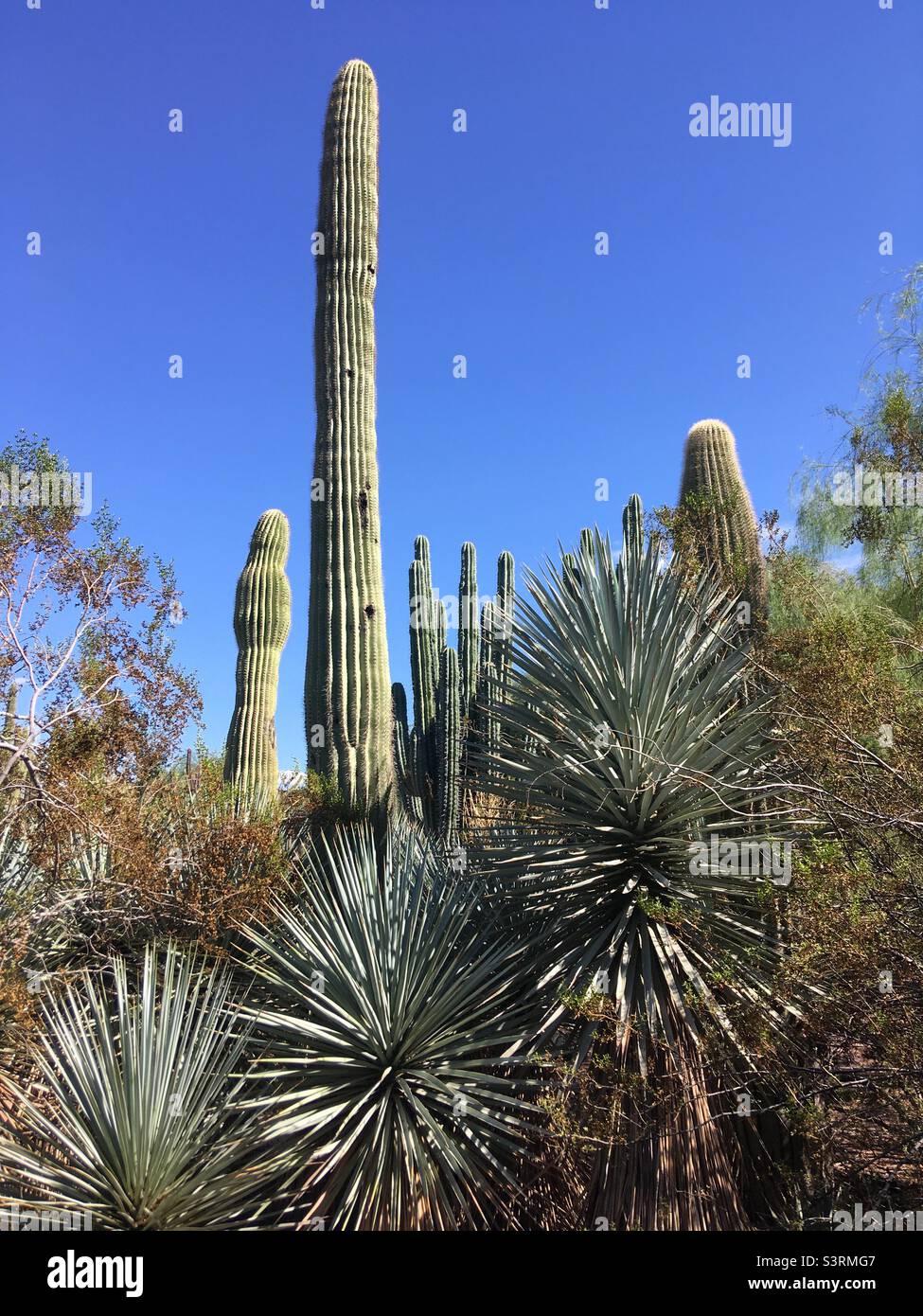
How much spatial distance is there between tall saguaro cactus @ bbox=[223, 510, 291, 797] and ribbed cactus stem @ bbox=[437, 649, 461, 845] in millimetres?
1877

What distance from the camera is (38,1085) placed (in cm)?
447

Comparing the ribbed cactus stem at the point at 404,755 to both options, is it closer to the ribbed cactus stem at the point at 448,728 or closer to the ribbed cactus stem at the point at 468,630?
the ribbed cactus stem at the point at 448,728

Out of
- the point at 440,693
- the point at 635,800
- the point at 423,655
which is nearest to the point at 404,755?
the point at 423,655

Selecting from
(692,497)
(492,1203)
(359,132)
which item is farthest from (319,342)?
(492,1203)

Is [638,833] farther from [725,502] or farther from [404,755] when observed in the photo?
[404,755]

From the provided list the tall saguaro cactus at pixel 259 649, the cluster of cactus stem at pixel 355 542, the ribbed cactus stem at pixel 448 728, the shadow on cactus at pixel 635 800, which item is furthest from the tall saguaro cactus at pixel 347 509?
the shadow on cactus at pixel 635 800

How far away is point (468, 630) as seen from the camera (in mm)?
11781

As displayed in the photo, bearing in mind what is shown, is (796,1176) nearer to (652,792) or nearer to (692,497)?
(652,792)

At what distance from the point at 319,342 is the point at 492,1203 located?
7738 millimetres

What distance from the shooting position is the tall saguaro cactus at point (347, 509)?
8641 mm

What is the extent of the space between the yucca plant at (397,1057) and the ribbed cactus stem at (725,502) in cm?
351

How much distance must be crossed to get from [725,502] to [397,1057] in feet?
18.9

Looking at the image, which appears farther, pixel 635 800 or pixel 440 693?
pixel 440 693

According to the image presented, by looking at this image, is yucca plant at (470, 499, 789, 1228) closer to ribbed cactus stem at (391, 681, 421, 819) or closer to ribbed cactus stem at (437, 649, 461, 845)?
ribbed cactus stem at (391, 681, 421, 819)
